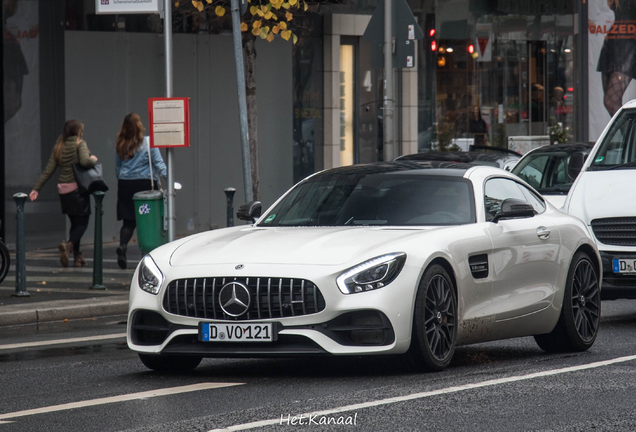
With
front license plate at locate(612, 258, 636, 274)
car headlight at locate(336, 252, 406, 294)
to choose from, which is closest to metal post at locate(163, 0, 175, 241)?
front license plate at locate(612, 258, 636, 274)

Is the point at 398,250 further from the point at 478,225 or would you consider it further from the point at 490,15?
the point at 490,15

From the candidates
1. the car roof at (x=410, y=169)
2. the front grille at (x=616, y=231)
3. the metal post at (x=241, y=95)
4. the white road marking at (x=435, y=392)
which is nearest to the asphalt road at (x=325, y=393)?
the white road marking at (x=435, y=392)

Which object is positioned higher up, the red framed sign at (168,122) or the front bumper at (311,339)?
the red framed sign at (168,122)

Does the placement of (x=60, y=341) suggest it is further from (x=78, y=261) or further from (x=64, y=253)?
(x=78, y=261)

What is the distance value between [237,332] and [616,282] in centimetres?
470

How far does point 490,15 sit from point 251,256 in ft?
64.5

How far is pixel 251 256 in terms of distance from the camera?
7273mm

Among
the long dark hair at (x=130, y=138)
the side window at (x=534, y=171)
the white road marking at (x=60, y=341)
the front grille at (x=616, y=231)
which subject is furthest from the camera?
the side window at (x=534, y=171)

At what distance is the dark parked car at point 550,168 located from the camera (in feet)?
49.7

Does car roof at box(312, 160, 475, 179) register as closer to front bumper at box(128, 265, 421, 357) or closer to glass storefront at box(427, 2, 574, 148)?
front bumper at box(128, 265, 421, 357)

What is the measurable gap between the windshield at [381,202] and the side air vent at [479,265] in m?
0.29

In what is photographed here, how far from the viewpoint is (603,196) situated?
1099 centimetres

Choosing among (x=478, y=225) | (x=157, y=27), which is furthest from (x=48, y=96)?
(x=478, y=225)

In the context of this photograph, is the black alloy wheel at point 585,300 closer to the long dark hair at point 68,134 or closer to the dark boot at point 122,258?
the dark boot at point 122,258
